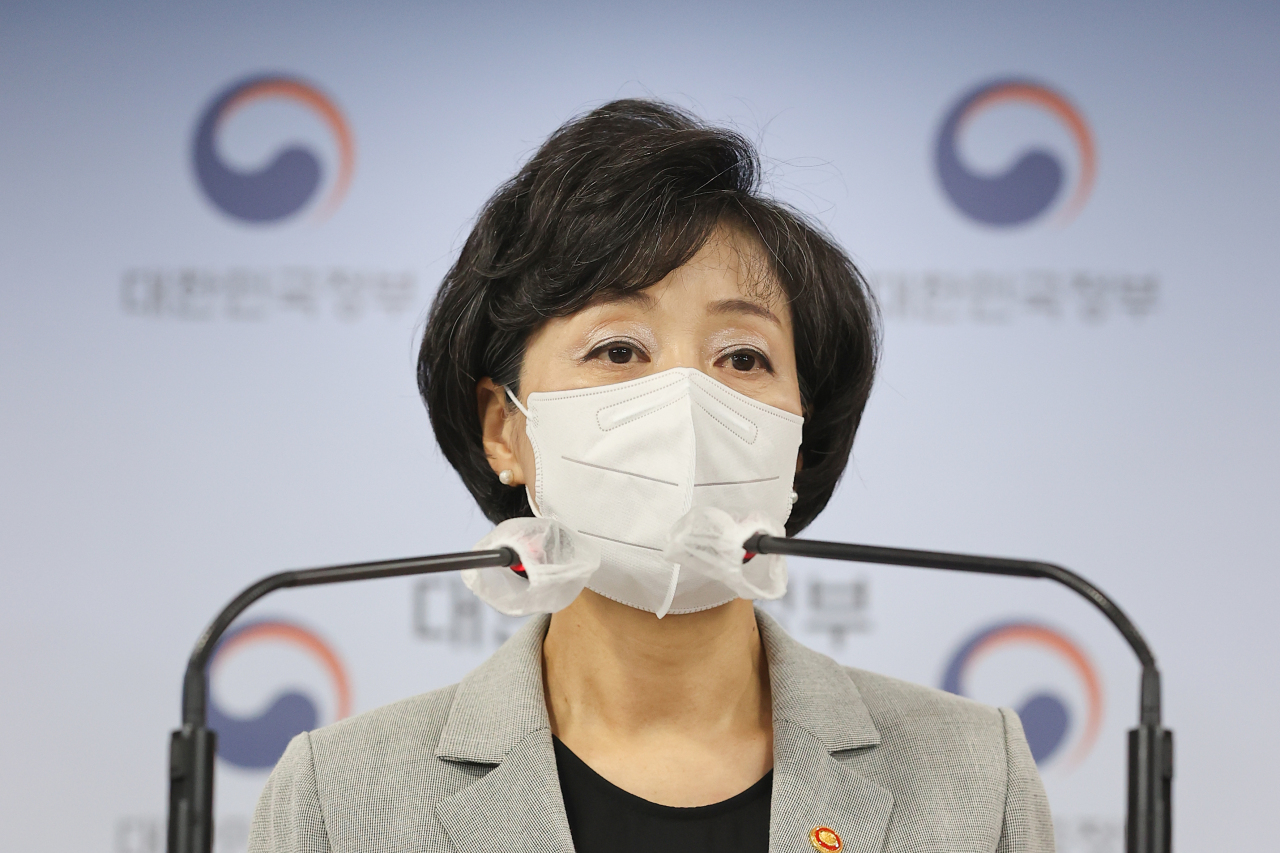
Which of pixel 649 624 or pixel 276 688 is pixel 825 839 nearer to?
pixel 649 624

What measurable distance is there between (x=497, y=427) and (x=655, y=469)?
33 cm

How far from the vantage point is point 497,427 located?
4.91 feet

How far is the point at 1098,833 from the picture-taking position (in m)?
2.22

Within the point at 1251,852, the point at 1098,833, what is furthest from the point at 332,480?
the point at 1251,852

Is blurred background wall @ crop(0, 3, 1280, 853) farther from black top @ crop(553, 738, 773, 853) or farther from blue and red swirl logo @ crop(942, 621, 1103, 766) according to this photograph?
black top @ crop(553, 738, 773, 853)

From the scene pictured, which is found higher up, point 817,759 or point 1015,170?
point 1015,170

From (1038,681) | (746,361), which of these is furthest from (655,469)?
(1038,681)

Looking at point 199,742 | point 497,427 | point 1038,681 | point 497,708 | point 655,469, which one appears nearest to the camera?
point 199,742

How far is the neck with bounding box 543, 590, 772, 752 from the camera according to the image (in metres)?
1.32

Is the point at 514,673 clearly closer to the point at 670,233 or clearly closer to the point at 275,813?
the point at 275,813

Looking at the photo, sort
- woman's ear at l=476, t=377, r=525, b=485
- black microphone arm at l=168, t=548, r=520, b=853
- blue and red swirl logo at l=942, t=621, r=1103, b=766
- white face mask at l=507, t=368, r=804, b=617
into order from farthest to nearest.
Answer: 1. blue and red swirl logo at l=942, t=621, r=1103, b=766
2. woman's ear at l=476, t=377, r=525, b=485
3. white face mask at l=507, t=368, r=804, b=617
4. black microphone arm at l=168, t=548, r=520, b=853

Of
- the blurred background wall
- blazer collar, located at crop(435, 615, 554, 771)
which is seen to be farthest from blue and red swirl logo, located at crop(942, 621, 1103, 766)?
blazer collar, located at crop(435, 615, 554, 771)

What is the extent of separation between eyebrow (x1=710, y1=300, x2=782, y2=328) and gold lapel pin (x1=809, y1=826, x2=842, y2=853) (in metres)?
0.54

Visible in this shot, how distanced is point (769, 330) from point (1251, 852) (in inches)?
63.1
